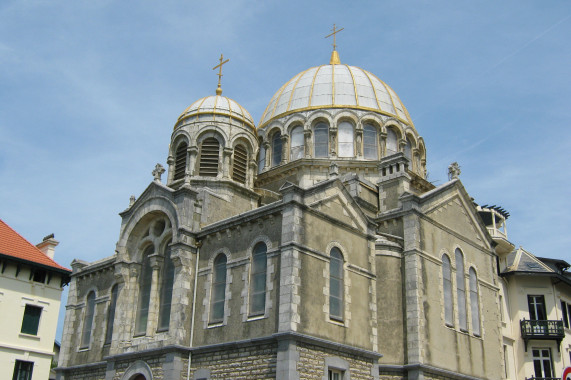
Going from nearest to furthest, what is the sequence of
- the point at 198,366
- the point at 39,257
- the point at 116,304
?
the point at 198,366
the point at 116,304
the point at 39,257

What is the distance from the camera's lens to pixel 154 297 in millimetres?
25812

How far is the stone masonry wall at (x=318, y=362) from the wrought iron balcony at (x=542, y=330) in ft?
52.0

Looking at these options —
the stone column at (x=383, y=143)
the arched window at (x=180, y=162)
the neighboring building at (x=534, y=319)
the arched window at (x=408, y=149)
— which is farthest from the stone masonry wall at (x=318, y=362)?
the arched window at (x=408, y=149)

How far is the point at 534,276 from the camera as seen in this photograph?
119 ft

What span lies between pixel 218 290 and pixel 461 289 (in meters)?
11.1

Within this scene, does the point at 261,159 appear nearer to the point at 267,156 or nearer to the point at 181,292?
the point at 267,156

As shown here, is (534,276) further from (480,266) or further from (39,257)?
(39,257)

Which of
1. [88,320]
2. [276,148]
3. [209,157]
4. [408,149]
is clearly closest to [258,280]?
[209,157]

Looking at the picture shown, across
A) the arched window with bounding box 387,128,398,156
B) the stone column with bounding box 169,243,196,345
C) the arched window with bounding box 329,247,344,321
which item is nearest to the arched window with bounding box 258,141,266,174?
the arched window with bounding box 387,128,398,156

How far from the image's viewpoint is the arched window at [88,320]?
95.1ft

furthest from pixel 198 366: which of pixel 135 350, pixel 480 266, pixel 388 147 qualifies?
pixel 388 147

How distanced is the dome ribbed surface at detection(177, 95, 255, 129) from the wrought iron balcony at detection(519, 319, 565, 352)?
1849 cm

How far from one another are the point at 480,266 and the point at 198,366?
14.4m

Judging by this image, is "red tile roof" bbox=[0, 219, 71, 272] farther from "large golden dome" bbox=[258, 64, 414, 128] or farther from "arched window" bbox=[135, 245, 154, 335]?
"large golden dome" bbox=[258, 64, 414, 128]
